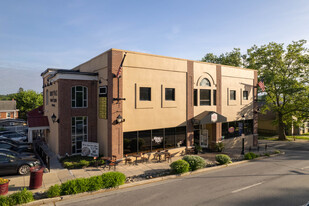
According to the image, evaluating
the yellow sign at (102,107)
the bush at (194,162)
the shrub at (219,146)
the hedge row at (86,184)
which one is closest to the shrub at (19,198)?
the hedge row at (86,184)

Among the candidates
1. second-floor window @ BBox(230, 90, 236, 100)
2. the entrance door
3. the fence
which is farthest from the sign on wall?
second-floor window @ BBox(230, 90, 236, 100)

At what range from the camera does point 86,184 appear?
34.1 feet

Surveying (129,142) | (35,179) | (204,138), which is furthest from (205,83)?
(35,179)

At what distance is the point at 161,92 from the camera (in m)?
17.7

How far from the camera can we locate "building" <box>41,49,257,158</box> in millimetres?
15594

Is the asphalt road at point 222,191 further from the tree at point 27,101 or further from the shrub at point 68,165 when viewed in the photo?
the tree at point 27,101

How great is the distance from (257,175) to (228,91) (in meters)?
11.0

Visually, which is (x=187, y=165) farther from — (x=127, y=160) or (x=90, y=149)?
(x=90, y=149)

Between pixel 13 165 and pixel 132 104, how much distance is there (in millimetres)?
8955

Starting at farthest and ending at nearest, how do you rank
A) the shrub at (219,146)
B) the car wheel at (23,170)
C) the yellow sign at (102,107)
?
the shrub at (219,146) → the yellow sign at (102,107) → the car wheel at (23,170)

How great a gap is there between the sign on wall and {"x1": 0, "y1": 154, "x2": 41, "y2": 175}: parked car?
598cm

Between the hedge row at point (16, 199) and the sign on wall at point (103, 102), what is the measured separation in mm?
7913

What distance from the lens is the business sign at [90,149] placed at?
1575 centimetres

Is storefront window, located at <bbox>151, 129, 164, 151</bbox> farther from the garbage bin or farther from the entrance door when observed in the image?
the garbage bin
